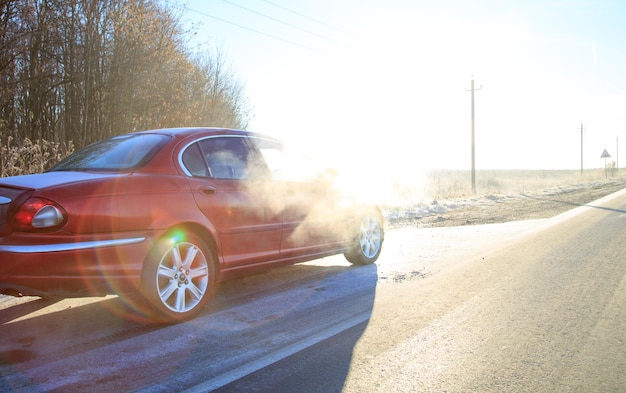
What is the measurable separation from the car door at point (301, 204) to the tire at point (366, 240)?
0.31 meters

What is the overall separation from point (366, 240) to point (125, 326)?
341cm

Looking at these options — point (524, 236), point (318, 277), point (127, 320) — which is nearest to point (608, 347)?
point (318, 277)

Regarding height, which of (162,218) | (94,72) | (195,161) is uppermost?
(94,72)

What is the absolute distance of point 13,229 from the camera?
3521 mm

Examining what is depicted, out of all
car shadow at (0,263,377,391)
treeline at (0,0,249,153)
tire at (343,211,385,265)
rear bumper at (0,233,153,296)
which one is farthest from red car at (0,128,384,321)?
treeline at (0,0,249,153)

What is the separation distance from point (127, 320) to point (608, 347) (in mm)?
3552

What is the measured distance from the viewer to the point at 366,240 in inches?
262

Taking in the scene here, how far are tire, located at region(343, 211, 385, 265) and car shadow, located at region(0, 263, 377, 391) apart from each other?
2.43 feet

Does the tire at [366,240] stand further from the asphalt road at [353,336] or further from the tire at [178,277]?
the tire at [178,277]

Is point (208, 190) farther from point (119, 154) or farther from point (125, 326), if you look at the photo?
point (125, 326)

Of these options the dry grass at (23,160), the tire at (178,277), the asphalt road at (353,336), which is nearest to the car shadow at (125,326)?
the asphalt road at (353,336)

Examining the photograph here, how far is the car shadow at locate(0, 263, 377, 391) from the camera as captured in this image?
10.3ft

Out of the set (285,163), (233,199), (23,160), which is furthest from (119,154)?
(23,160)

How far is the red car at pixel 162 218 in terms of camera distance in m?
3.54
